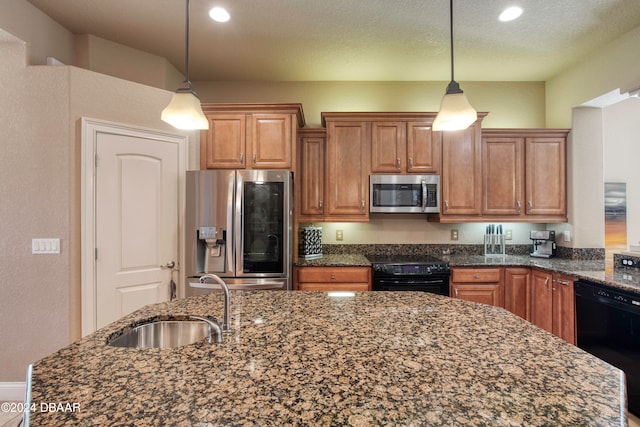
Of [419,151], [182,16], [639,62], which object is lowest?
[419,151]

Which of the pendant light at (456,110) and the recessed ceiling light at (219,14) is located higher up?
the recessed ceiling light at (219,14)

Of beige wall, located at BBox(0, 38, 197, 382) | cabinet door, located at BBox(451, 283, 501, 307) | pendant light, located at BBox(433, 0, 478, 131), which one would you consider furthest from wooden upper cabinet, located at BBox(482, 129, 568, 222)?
beige wall, located at BBox(0, 38, 197, 382)

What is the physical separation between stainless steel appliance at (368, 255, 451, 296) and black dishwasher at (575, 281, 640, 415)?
3.23ft

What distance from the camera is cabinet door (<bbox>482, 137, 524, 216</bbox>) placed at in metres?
3.08

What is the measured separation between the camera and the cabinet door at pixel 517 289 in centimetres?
278

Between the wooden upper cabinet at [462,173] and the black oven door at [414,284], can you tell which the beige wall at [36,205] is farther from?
the wooden upper cabinet at [462,173]

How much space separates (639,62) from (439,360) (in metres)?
3.19

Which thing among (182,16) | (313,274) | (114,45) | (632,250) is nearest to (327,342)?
(313,274)

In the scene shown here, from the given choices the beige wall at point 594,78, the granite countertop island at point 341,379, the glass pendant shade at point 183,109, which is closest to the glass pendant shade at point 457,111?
the granite countertop island at point 341,379

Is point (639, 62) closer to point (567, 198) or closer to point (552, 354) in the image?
point (567, 198)

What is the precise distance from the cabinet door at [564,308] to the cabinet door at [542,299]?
0.04m

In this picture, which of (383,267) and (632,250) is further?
(383,267)

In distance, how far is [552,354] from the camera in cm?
89

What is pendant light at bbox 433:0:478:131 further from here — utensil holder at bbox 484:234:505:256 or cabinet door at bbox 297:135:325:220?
utensil holder at bbox 484:234:505:256
